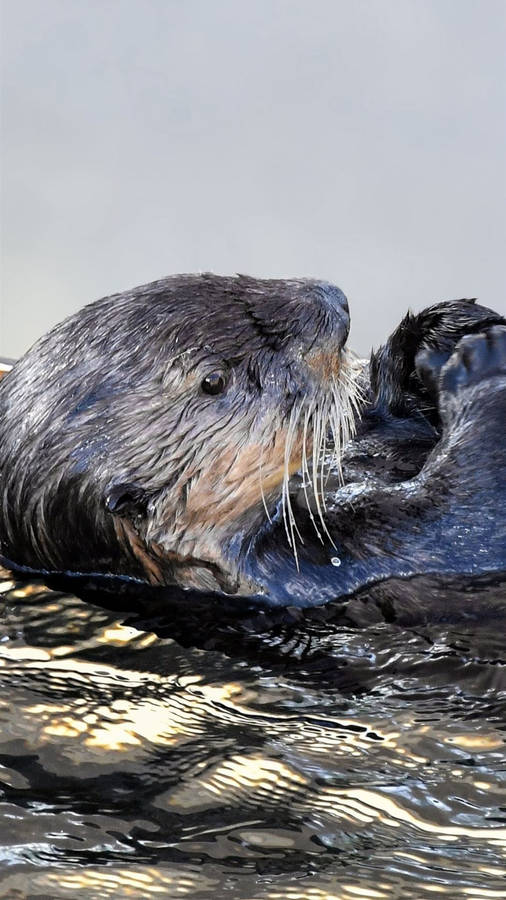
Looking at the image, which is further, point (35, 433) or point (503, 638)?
point (35, 433)

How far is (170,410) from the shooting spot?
8.70 feet

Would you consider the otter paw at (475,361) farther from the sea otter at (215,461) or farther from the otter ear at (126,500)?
the otter ear at (126,500)

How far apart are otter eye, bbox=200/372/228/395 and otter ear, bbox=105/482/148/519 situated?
30 cm

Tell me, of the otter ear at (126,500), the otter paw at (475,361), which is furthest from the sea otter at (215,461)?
the otter paw at (475,361)

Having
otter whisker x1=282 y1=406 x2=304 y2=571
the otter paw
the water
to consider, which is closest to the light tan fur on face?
otter whisker x1=282 y1=406 x2=304 y2=571

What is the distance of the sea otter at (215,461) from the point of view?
2641 millimetres

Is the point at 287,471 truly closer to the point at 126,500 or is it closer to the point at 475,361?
the point at 126,500

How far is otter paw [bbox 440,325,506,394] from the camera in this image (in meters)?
3.15

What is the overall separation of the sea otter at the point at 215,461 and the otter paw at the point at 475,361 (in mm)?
128

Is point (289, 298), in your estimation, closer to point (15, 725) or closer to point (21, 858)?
point (15, 725)

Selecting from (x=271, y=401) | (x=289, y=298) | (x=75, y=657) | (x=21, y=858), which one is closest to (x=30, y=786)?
(x=21, y=858)

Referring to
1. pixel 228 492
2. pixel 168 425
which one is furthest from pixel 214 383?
pixel 228 492

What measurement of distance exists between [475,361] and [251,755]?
1592 mm

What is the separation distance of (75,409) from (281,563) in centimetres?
66
